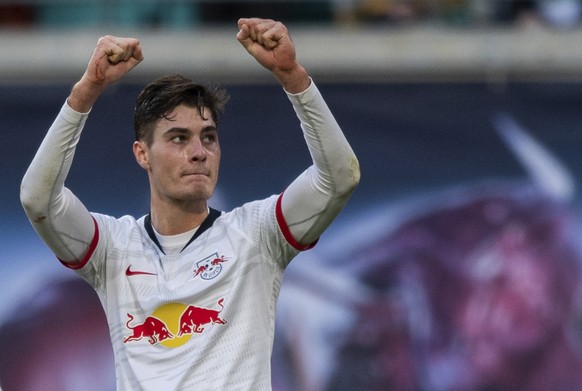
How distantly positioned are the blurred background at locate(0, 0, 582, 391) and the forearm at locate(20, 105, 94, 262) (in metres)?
3.30

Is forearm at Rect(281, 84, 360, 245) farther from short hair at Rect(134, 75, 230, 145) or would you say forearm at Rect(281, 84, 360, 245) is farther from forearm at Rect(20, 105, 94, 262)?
forearm at Rect(20, 105, 94, 262)

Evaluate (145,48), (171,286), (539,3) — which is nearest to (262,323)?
(171,286)

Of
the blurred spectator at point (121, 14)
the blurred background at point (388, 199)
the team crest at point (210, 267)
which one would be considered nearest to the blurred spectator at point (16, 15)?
the blurred spectator at point (121, 14)

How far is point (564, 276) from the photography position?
295 inches

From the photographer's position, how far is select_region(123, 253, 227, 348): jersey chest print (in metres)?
4.08

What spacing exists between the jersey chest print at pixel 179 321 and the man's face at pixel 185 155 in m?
0.24

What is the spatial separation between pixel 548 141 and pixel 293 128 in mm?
1465

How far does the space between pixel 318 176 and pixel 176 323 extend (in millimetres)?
626

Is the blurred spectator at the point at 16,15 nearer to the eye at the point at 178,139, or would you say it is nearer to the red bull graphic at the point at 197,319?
the eye at the point at 178,139

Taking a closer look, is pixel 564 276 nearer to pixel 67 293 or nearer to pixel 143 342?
pixel 67 293

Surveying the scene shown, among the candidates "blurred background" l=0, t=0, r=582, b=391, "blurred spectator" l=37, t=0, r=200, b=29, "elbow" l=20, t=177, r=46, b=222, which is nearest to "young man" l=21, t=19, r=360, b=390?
"elbow" l=20, t=177, r=46, b=222

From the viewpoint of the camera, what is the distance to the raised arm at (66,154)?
402cm

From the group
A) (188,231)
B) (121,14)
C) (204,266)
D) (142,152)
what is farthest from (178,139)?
(121,14)

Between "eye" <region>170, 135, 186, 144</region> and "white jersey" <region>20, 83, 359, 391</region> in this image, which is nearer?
"white jersey" <region>20, 83, 359, 391</region>
